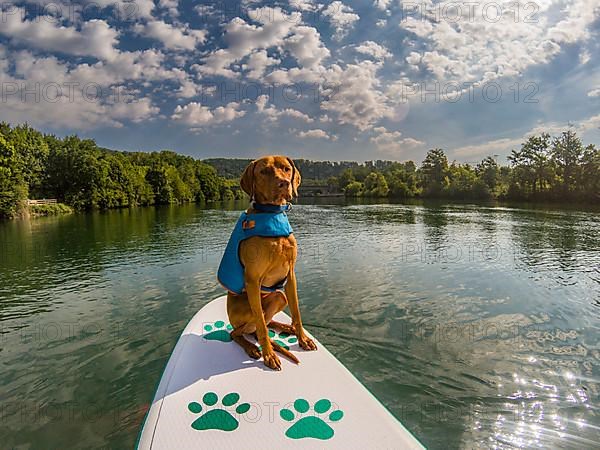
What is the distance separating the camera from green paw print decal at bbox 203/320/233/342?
4.14 m

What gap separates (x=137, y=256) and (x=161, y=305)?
7640 mm

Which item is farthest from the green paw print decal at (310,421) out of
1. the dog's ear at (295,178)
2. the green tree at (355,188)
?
the green tree at (355,188)

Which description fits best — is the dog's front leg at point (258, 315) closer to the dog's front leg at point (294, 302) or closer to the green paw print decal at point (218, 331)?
the dog's front leg at point (294, 302)

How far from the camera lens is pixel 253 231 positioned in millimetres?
3467

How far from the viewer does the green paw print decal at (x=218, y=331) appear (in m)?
4.14

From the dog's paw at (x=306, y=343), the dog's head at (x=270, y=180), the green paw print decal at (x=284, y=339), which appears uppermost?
the dog's head at (x=270, y=180)

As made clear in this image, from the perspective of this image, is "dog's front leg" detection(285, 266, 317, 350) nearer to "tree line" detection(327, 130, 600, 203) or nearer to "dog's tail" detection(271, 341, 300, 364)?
"dog's tail" detection(271, 341, 300, 364)

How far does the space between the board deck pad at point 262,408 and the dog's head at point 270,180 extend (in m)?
1.69

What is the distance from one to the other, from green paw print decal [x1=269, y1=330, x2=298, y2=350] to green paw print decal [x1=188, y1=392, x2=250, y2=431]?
102 centimetres

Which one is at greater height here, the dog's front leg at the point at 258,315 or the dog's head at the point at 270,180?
the dog's head at the point at 270,180

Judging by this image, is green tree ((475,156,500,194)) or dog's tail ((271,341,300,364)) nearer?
dog's tail ((271,341,300,364))

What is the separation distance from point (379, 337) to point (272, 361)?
11.6 ft

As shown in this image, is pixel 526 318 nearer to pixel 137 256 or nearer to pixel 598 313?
pixel 598 313

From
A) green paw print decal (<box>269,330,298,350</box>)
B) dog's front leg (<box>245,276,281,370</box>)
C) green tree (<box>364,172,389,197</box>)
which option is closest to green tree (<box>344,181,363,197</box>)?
green tree (<box>364,172,389,197</box>)
